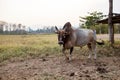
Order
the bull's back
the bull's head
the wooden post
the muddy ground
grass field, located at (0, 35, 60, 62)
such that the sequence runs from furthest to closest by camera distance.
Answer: the wooden post < grass field, located at (0, 35, 60, 62) < the bull's back < the bull's head < the muddy ground

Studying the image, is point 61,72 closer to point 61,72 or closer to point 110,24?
point 61,72

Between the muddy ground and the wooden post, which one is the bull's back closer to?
the muddy ground

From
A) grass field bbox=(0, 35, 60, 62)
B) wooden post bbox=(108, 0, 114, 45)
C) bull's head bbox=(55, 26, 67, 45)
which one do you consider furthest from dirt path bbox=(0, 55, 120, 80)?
wooden post bbox=(108, 0, 114, 45)

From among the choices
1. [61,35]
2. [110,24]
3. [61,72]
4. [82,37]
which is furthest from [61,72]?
[110,24]

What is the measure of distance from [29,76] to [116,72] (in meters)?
2.90

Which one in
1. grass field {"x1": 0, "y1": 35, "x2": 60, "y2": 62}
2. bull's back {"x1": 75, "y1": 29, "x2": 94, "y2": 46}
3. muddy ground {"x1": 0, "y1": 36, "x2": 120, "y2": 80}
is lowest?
muddy ground {"x1": 0, "y1": 36, "x2": 120, "y2": 80}

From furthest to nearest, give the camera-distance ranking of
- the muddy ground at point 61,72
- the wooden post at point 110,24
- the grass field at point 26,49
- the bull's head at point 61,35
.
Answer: the wooden post at point 110,24
the grass field at point 26,49
the bull's head at point 61,35
the muddy ground at point 61,72

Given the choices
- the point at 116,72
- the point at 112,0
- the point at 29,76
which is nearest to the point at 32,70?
the point at 29,76

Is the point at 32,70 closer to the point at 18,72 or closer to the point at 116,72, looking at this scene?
the point at 18,72

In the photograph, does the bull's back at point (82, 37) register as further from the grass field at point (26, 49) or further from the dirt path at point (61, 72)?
the grass field at point (26, 49)

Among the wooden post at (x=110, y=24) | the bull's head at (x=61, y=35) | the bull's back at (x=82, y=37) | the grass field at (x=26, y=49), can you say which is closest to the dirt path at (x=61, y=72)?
the bull's head at (x=61, y=35)

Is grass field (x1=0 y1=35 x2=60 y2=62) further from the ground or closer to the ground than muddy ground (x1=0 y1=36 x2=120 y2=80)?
further from the ground

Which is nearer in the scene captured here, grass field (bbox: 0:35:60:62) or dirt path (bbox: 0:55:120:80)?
dirt path (bbox: 0:55:120:80)

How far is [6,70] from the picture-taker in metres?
9.72
